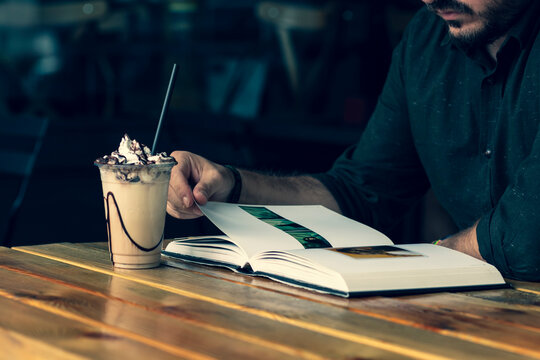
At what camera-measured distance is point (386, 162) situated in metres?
1.80

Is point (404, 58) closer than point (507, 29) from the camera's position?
No

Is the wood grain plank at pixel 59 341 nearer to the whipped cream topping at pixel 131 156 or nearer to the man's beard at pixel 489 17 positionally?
the whipped cream topping at pixel 131 156

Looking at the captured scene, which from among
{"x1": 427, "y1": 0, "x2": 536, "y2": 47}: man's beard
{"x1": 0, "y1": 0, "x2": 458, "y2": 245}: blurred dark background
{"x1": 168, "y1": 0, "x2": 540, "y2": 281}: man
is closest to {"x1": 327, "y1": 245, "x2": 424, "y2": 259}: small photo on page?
{"x1": 168, "y1": 0, "x2": 540, "y2": 281}: man

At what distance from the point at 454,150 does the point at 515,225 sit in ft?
1.36

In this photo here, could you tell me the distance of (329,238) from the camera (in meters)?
1.15

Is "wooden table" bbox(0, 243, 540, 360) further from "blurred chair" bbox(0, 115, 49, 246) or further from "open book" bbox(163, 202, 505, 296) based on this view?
"blurred chair" bbox(0, 115, 49, 246)

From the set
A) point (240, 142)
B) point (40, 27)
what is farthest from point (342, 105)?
point (240, 142)

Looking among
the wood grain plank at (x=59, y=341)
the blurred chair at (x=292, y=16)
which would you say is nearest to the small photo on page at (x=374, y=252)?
the wood grain plank at (x=59, y=341)

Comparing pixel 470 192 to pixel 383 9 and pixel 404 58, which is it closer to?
pixel 404 58

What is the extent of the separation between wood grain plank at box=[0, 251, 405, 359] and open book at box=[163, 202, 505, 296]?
0.16 meters

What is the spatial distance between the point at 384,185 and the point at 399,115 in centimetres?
17

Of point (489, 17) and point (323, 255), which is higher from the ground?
point (489, 17)

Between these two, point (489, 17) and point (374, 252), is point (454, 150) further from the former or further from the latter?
point (374, 252)

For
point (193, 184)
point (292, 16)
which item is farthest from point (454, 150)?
point (292, 16)
